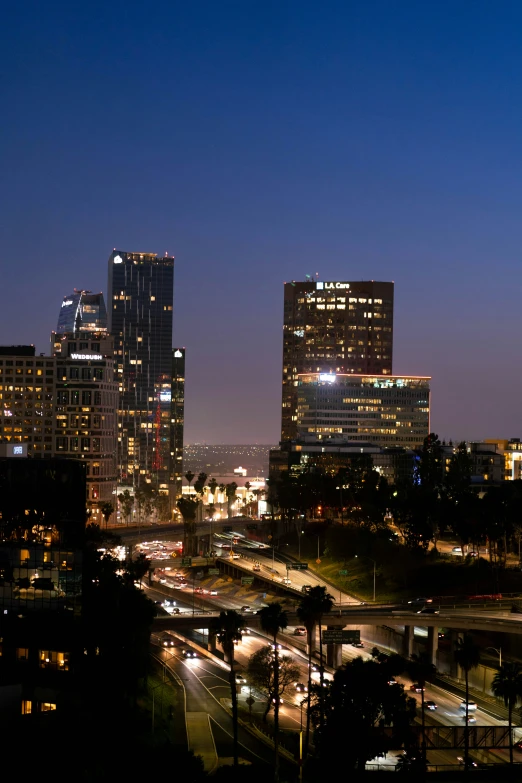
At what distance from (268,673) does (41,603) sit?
2838 centimetres

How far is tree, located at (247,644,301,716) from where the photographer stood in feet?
384

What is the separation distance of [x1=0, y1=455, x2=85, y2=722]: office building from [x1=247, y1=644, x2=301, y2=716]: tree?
74.0 ft

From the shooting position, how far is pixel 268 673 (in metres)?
118

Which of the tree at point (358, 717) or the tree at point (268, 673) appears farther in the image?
the tree at point (268, 673)

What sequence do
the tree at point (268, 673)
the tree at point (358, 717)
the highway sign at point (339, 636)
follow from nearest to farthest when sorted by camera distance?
the tree at point (358, 717), the tree at point (268, 673), the highway sign at point (339, 636)

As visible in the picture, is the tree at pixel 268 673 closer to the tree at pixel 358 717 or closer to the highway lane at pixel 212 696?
the highway lane at pixel 212 696

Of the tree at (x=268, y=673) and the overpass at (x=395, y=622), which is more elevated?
the overpass at (x=395, y=622)

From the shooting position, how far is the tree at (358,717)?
9200cm

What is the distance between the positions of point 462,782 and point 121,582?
61397 millimetres

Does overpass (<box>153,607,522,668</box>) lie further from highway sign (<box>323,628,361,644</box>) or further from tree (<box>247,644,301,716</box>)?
tree (<box>247,644,301,716</box>)

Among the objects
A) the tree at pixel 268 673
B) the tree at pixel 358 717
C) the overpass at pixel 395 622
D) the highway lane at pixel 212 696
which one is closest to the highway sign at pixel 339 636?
the overpass at pixel 395 622

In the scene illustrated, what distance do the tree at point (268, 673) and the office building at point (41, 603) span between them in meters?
22.6

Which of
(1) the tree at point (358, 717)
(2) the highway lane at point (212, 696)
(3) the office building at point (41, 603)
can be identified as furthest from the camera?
(3) the office building at point (41, 603)

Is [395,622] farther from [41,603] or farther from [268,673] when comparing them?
[41,603]
